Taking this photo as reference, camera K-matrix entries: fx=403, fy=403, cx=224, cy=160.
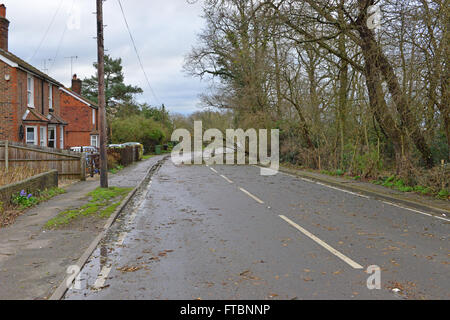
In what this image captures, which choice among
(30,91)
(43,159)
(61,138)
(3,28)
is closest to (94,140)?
(61,138)

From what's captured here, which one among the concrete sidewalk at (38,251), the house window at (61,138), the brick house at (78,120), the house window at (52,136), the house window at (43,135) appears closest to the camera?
the concrete sidewalk at (38,251)

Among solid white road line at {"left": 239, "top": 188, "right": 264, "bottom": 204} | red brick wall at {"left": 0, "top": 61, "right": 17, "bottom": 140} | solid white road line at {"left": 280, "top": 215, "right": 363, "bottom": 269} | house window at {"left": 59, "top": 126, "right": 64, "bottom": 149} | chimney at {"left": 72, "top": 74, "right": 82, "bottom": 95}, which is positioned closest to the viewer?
solid white road line at {"left": 280, "top": 215, "right": 363, "bottom": 269}

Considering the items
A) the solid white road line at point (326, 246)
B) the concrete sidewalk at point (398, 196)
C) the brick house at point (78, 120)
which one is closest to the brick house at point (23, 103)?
the brick house at point (78, 120)

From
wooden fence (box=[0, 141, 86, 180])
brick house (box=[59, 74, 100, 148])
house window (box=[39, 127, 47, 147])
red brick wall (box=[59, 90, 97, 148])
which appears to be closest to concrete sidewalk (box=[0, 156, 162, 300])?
wooden fence (box=[0, 141, 86, 180])

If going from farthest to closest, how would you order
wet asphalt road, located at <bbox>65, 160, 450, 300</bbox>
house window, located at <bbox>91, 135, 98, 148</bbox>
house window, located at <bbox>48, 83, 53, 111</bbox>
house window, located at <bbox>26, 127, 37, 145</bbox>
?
house window, located at <bbox>91, 135, 98, 148</bbox> → house window, located at <bbox>48, 83, 53, 111</bbox> → house window, located at <bbox>26, 127, 37, 145</bbox> → wet asphalt road, located at <bbox>65, 160, 450, 300</bbox>

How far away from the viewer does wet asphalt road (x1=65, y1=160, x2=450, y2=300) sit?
4984mm

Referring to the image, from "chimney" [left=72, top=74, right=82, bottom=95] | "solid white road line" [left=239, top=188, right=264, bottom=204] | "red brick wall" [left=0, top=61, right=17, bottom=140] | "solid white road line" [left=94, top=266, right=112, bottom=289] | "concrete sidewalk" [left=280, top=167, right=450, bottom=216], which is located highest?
"chimney" [left=72, top=74, right=82, bottom=95]

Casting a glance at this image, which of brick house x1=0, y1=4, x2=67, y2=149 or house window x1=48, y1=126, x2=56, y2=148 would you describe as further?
house window x1=48, y1=126, x2=56, y2=148

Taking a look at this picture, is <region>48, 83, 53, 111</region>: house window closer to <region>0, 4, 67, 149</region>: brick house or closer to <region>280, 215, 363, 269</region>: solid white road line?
<region>0, 4, 67, 149</region>: brick house

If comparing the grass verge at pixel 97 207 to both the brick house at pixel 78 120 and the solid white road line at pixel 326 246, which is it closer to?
the solid white road line at pixel 326 246

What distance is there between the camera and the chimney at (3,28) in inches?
1018

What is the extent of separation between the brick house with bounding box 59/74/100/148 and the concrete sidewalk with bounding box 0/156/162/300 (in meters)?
33.2
